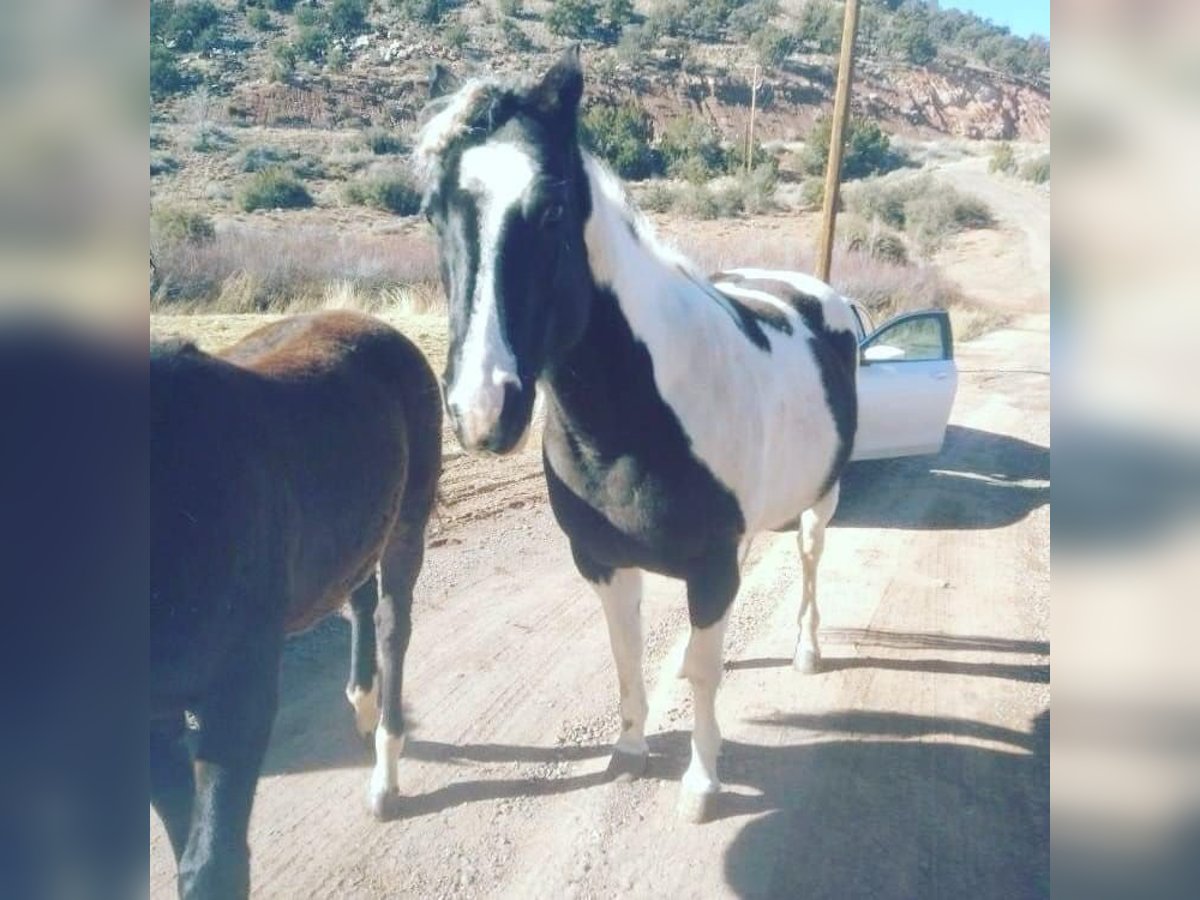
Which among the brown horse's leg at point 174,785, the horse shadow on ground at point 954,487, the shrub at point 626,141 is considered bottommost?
the horse shadow on ground at point 954,487

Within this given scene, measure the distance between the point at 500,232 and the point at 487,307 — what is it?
193 millimetres

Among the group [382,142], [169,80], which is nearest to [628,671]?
[169,80]

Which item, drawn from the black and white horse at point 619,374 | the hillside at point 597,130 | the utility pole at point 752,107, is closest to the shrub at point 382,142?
→ the hillside at point 597,130

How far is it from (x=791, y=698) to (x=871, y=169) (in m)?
28.9

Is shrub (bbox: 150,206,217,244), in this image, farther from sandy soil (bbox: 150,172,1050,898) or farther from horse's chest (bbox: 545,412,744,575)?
horse's chest (bbox: 545,412,744,575)

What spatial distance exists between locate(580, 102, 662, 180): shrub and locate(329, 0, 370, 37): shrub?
761cm

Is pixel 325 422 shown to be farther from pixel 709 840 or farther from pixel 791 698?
pixel 791 698

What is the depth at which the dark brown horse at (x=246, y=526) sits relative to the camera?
1.71m

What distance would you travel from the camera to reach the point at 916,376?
691 cm

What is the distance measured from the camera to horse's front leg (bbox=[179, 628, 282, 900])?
1888mm

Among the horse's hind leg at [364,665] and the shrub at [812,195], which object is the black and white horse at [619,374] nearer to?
the horse's hind leg at [364,665]

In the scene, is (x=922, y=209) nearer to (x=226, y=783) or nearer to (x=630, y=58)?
Answer: (x=630, y=58)

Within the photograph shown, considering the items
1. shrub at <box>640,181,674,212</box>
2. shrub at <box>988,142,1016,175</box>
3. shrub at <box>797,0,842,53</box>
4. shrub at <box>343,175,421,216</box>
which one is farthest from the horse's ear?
shrub at <box>797,0,842,53</box>

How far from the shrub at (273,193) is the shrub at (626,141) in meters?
5.27
